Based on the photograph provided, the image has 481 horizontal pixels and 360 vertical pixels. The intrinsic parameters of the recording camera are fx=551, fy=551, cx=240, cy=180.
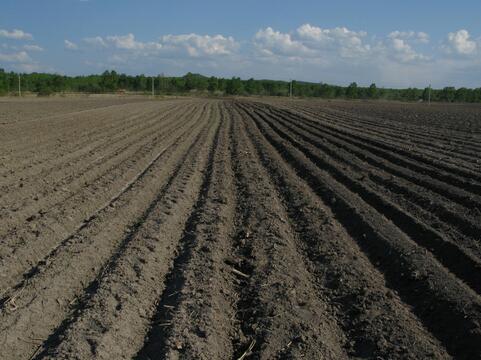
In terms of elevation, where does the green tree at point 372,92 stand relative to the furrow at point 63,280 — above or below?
above

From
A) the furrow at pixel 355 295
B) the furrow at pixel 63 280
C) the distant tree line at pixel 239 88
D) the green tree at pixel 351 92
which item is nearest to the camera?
the furrow at pixel 355 295

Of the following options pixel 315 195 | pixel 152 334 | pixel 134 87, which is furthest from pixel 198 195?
pixel 134 87

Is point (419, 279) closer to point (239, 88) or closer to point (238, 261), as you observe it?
point (238, 261)

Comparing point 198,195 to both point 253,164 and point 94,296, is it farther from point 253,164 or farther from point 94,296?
point 94,296

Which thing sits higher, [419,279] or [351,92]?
[351,92]

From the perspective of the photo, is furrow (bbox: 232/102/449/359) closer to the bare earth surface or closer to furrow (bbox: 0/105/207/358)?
the bare earth surface

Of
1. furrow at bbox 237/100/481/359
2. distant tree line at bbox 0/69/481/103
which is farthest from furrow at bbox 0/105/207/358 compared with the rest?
distant tree line at bbox 0/69/481/103

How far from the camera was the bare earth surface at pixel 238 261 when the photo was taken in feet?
15.4

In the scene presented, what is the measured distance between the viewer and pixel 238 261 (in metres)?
6.82

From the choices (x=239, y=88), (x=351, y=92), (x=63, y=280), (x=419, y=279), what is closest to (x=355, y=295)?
(x=419, y=279)

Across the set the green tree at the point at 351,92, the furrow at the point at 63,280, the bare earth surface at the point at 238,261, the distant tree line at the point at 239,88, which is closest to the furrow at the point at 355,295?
the bare earth surface at the point at 238,261

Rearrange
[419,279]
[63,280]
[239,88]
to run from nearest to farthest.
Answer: [63,280] → [419,279] → [239,88]

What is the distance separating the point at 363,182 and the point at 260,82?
128 meters

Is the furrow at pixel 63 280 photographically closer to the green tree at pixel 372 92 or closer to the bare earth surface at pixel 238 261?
the bare earth surface at pixel 238 261
